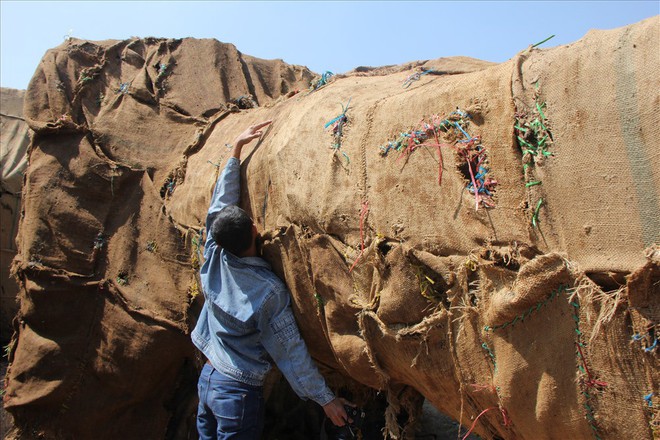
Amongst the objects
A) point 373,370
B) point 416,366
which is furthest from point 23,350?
point 416,366

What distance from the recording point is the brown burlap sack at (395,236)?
1.68 m

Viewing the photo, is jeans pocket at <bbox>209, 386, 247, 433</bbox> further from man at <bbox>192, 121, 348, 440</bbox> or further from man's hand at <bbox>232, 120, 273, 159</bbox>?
man's hand at <bbox>232, 120, 273, 159</bbox>

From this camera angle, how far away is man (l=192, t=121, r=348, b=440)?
266 centimetres

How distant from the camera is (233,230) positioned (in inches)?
103

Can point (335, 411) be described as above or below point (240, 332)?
below

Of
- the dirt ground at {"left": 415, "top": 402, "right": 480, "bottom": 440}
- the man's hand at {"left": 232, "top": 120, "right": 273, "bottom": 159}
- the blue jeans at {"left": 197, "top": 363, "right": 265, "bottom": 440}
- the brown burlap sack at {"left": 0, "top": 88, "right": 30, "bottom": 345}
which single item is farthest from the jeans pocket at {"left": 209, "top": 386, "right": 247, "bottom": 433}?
the brown burlap sack at {"left": 0, "top": 88, "right": 30, "bottom": 345}

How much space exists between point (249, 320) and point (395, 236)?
0.85m

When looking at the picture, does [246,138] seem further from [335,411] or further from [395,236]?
[335,411]

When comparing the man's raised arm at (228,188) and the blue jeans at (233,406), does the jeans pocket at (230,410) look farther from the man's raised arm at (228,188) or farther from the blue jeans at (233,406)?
the man's raised arm at (228,188)

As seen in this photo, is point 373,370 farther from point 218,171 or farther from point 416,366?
point 218,171

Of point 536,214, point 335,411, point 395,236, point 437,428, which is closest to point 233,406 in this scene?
point 335,411

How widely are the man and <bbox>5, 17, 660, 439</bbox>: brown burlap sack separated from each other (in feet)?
0.30

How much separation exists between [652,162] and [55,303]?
3185 mm

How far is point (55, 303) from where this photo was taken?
3541 mm
